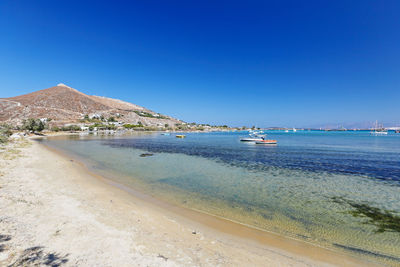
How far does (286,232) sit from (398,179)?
17001mm

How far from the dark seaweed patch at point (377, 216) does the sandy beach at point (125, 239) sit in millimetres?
3844

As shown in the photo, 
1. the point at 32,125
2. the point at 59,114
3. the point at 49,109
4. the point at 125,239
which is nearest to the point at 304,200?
the point at 125,239

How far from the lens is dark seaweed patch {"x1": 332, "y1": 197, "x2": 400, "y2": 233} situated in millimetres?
8320

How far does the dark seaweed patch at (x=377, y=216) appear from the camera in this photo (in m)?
8.32

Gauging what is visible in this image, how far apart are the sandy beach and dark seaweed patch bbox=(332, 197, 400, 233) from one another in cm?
384

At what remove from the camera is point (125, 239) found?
618cm

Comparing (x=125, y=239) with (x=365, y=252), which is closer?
(x=125, y=239)

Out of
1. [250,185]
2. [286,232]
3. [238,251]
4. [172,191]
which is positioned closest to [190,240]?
[238,251]

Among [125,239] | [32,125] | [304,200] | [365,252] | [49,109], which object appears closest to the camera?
[125,239]

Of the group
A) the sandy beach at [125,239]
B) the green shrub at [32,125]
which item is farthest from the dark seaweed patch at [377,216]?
the green shrub at [32,125]

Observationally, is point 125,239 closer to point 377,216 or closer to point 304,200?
point 304,200

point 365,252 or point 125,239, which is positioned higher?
point 125,239

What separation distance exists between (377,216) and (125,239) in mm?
11973

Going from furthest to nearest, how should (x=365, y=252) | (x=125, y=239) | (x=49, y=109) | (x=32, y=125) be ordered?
(x=49, y=109)
(x=32, y=125)
(x=365, y=252)
(x=125, y=239)
